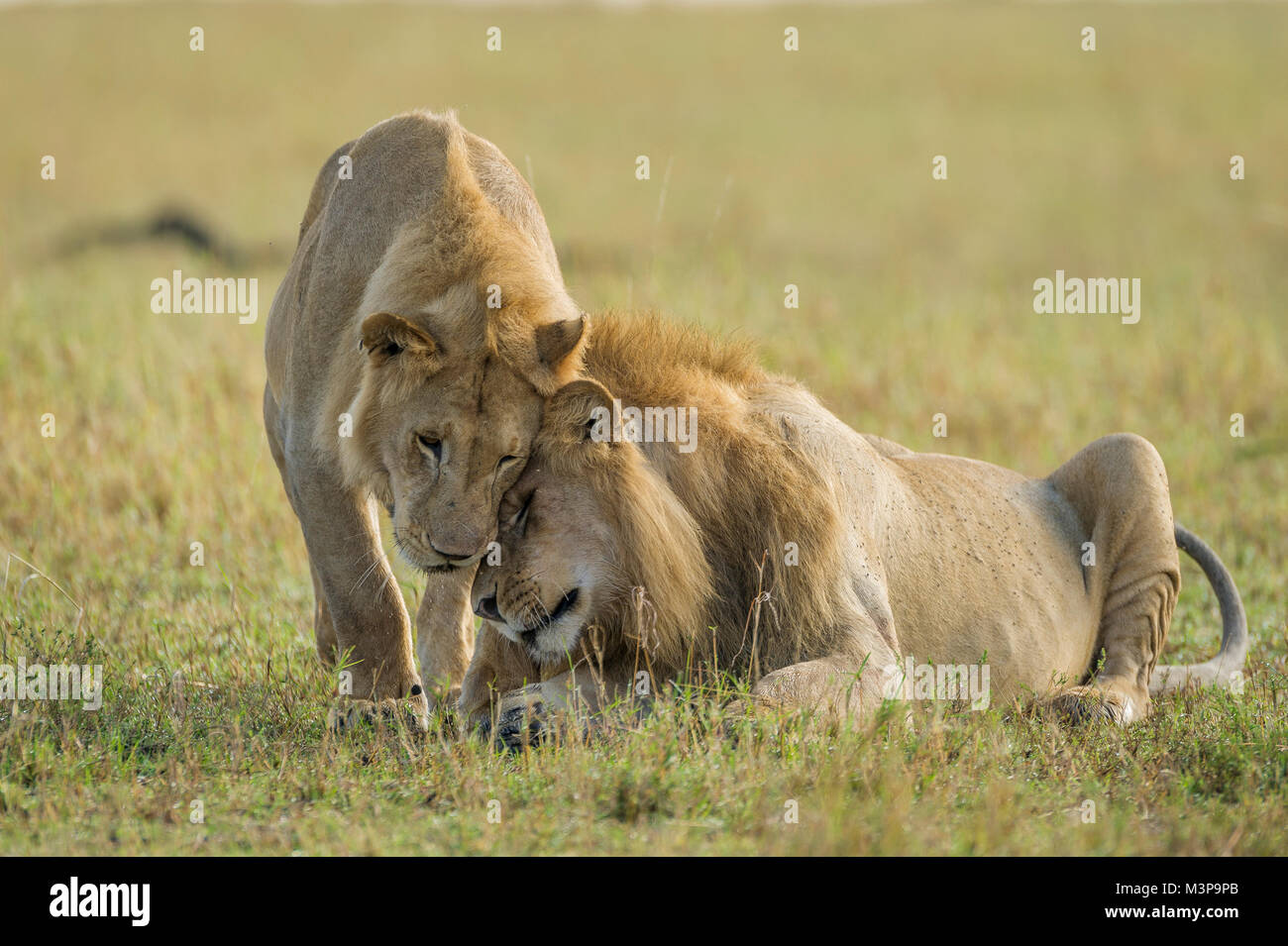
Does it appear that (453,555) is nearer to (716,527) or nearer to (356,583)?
(716,527)

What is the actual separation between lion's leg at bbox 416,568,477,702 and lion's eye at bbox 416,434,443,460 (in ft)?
4.64

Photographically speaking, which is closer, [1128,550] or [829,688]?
[829,688]

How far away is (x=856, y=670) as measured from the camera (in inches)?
181

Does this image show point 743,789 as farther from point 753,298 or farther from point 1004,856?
point 753,298

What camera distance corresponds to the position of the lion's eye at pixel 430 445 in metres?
4.22

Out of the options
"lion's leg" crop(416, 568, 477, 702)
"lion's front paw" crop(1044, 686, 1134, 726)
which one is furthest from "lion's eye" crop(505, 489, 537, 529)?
"lion's front paw" crop(1044, 686, 1134, 726)

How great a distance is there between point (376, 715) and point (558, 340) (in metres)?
1.40

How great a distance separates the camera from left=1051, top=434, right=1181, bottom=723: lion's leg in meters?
5.82

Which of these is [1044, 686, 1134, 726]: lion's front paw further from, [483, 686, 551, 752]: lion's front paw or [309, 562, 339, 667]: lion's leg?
[309, 562, 339, 667]: lion's leg

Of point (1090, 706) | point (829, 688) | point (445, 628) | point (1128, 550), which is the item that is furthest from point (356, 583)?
point (1128, 550)

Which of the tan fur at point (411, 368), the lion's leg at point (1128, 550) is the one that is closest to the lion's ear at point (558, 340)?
the tan fur at point (411, 368)

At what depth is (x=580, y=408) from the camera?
167 inches

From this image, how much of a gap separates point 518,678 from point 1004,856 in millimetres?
1778

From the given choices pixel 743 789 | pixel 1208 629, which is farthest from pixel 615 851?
pixel 1208 629
